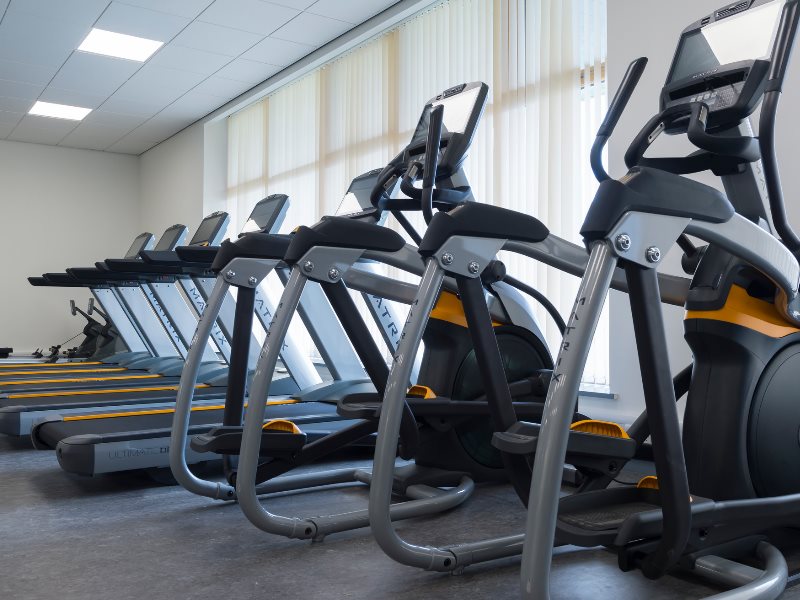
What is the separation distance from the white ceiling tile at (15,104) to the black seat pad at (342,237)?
7.66 metres

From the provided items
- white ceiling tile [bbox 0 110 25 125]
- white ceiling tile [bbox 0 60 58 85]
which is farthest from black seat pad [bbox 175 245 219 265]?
white ceiling tile [bbox 0 110 25 125]

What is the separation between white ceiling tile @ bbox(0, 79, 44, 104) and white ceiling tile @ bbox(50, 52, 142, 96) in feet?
1.01

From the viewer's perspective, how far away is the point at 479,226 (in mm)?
1935

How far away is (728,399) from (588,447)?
47cm

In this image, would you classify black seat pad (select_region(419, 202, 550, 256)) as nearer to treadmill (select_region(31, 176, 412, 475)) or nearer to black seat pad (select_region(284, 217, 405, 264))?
black seat pad (select_region(284, 217, 405, 264))

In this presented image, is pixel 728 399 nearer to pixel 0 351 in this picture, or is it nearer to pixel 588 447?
pixel 588 447

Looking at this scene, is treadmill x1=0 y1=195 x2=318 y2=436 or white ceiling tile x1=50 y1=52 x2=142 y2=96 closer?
treadmill x1=0 y1=195 x2=318 y2=436

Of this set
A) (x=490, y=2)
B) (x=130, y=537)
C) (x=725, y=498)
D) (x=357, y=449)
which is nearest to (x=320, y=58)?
(x=490, y=2)

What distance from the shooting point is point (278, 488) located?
283cm

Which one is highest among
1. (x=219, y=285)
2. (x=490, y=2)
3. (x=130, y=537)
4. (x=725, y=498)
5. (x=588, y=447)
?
(x=490, y=2)

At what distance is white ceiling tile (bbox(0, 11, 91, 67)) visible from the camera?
6.31 metres

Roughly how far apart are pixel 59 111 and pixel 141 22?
3422 millimetres

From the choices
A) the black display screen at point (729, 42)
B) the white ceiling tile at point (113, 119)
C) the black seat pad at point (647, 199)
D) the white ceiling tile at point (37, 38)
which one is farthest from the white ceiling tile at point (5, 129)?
the black seat pad at point (647, 199)

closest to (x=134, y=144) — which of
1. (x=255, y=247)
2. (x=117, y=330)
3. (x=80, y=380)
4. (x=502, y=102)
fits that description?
(x=117, y=330)
